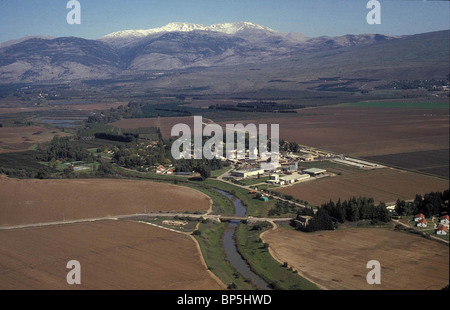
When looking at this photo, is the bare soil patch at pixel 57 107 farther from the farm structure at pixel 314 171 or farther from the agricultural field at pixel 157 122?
the farm structure at pixel 314 171

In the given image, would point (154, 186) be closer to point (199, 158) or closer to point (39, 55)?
point (199, 158)

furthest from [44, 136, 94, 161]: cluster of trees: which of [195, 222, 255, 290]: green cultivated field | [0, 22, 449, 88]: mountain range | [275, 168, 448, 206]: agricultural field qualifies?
[0, 22, 449, 88]: mountain range

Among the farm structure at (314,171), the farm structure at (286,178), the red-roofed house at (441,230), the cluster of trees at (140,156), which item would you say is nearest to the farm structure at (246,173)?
the farm structure at (286,178)

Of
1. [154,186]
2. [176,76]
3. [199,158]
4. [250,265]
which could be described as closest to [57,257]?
[250,265]

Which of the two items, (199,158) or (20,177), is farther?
(199,158)

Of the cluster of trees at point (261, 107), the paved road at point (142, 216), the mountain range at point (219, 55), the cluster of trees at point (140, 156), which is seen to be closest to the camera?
the paved road at point (142, 216)

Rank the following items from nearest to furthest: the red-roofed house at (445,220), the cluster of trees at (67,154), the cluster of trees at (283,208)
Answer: the red-roofed house at (445,220) → the cluster of trees at (283,208) → the cluster of trees at (67,154)

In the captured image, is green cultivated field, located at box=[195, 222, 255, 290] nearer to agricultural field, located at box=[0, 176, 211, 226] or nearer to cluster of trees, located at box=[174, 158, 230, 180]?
agricultural field, located at box=[0, 176, 211, 226]
